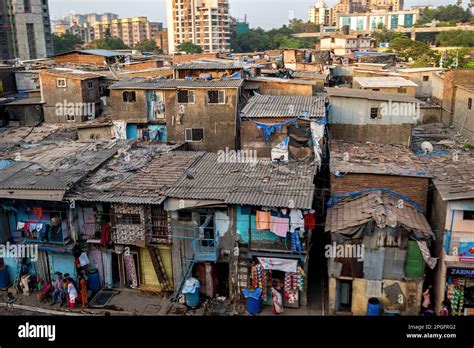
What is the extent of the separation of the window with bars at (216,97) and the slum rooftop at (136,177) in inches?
162

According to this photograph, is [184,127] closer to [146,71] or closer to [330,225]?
[330,225]

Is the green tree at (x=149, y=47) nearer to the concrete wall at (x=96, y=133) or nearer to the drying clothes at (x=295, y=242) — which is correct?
the concrete wall at (x=96, y=133)

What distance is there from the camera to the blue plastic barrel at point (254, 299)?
17.5 metres

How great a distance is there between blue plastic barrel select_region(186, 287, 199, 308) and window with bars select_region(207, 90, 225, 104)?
11.4 m

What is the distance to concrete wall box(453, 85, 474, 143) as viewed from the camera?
26.4 m

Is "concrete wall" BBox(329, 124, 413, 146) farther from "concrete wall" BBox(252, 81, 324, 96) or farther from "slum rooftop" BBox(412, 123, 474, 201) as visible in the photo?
"concrete wall" BBox(252, 81, 324, 96)

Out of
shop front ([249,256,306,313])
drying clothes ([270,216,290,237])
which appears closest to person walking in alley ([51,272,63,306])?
shop front ([249,256,306,313])

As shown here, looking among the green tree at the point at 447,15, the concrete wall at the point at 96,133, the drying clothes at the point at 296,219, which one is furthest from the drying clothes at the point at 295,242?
the green tree at the point at 447,15

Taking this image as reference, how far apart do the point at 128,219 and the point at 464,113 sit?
21.1 m

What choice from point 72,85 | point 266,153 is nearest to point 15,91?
point 72,85

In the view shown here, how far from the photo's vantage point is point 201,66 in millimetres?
32125

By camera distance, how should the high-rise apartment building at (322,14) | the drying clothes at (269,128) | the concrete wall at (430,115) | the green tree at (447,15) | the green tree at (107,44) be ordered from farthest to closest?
the high-rise apartment building at (322,14) < the green tree at (447,15) < the green tree at (107,44) < the concrete wall at (430,115) < the drying clothes at (269,128)

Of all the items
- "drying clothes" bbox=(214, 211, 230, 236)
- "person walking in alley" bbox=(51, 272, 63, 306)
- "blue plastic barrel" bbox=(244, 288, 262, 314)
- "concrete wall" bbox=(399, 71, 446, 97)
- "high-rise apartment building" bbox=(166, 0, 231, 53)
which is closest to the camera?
"blue plastic barrel" bbox=(244, 288, 262, 314)

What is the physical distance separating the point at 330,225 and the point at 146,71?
29.5m
